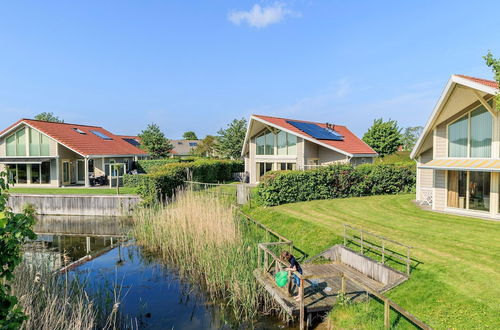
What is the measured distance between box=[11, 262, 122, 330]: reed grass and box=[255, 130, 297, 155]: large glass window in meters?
20.0

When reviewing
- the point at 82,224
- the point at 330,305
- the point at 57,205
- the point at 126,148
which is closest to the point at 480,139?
the point at 330,305

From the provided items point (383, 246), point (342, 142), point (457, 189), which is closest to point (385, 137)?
point (342, 142)

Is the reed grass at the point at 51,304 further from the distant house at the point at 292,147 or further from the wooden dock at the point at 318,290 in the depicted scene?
the distant house at the point at 292,147

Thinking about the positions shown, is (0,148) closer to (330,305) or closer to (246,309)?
(246,309)

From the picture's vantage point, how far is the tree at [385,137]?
41.2 meters

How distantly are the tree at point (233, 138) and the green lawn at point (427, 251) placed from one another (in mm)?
23167

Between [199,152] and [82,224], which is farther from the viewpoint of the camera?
[199,152]

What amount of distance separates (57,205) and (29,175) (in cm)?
1029

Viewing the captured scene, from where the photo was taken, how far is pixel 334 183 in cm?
2081

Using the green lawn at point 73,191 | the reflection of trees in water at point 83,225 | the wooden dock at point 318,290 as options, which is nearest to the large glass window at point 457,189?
the wooden dock at point 318,290

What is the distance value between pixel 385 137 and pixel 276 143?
19764 mm

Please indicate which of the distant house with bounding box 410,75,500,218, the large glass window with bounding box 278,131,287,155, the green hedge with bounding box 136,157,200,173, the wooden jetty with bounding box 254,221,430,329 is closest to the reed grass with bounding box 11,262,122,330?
the wooden jetty with bounding box 254,221,430,329

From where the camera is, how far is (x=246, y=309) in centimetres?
878

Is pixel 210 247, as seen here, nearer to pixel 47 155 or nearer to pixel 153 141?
pixel 47 155
